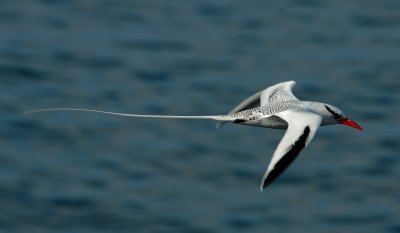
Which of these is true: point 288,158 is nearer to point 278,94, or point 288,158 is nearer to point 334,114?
point 334,114

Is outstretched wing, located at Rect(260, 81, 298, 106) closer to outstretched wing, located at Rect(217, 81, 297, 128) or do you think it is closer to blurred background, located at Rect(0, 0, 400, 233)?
outstretched wing, located at Rect(217, 81, 297, 128)

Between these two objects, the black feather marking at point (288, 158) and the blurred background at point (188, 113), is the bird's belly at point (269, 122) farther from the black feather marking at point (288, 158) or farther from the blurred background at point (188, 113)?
the blurred background at point (188, 113)

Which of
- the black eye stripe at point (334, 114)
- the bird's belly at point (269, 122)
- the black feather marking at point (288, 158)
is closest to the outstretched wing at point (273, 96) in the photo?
the black eye stripe at point (334, 114)

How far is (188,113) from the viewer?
882 inches

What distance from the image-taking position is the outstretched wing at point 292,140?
10.6m

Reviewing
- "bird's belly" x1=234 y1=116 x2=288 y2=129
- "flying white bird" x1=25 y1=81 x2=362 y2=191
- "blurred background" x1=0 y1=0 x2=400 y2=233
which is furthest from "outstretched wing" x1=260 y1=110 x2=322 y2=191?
"blurred background" x1=0 y1=0 x2=400 y2=233

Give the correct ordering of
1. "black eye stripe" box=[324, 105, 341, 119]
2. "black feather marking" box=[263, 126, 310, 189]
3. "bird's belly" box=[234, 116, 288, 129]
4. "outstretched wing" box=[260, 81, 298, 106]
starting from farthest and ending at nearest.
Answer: "outstretched wing" box=[260, 81, 298, 106] → "black eye stripe" box=[324, 105, 341, 119] → "bird's belly" box=[234, 116, 288, 129] → "black feather marking" box=[263, 126, 310, 189]

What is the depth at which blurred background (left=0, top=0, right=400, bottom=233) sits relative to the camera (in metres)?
19.7

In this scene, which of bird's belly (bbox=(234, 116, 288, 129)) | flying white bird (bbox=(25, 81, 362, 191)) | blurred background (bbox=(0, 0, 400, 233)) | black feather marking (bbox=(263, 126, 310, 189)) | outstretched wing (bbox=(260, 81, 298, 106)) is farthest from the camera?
blurred background (bbox=(0, 0, 400, 233))

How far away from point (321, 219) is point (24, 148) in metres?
5.81

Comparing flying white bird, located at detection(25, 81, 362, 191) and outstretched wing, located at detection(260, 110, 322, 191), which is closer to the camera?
outstretched wing, located at detection(260, 110, 322, 191)

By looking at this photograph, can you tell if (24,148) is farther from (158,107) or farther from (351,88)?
(351,88)

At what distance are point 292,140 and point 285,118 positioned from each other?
0.74 m

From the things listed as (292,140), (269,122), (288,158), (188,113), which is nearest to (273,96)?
(269,122)
